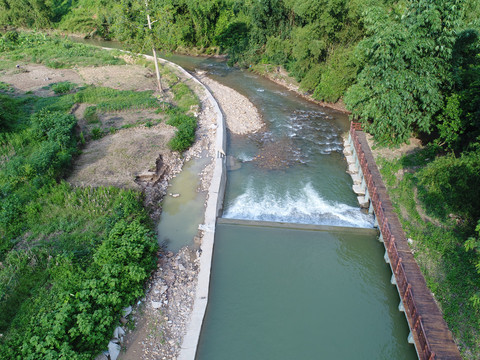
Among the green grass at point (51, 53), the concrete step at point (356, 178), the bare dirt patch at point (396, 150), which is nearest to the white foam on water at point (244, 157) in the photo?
the concrete step at point (356, 178)

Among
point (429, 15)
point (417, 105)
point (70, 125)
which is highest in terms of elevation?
point (429, 15)

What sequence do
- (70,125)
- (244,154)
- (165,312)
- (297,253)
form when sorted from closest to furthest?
(165,312)
(297,253)
(70,125)
(244,154)

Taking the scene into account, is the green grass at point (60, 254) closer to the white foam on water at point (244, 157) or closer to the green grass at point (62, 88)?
the white foam on water at point (244, 157)

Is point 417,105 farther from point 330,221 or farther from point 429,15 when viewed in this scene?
point 330,221

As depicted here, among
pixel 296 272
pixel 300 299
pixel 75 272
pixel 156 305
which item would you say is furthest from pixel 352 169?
pixel 75 272

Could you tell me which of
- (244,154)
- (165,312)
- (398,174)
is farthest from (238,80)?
(165,312)

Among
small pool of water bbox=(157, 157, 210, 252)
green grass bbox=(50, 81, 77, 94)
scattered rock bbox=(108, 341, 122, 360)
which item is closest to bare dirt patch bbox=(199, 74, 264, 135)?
small pool of water bbox=(157, 157, 210, 252)
